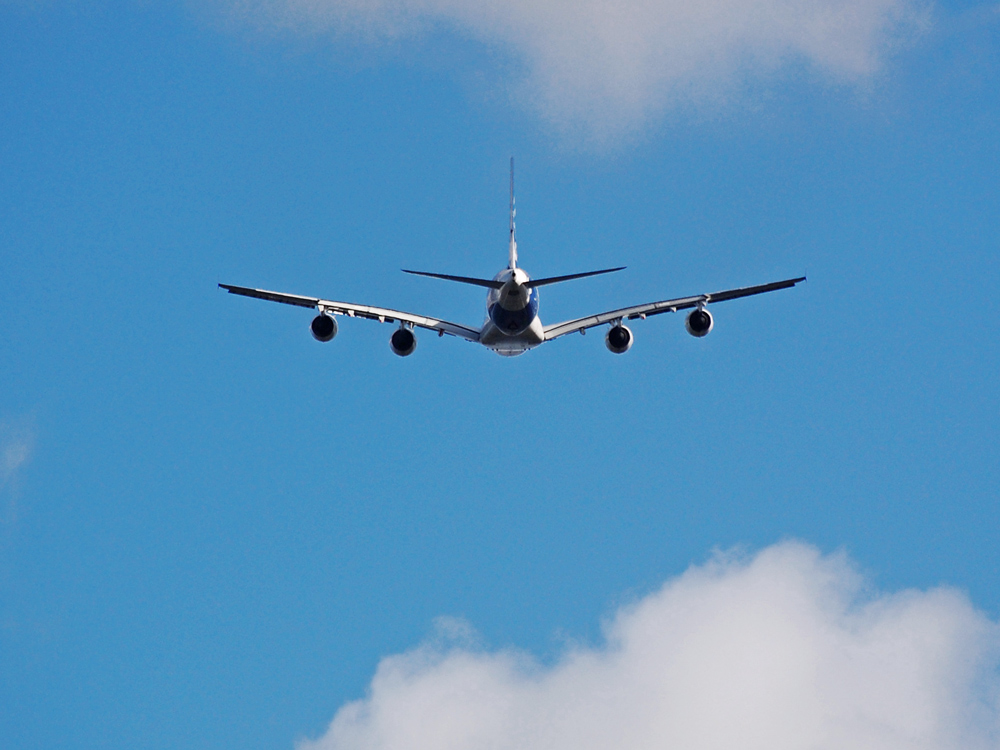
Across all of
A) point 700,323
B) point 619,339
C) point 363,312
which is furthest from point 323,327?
point 700,323

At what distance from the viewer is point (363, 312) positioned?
70.6 metres

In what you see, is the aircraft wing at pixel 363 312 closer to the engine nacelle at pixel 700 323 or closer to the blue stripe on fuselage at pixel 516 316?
the blue stripe on fuselage at pixel 516 316

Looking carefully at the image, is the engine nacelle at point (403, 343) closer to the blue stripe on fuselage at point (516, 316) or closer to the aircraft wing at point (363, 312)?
the aircraft wing at point (363, 312)

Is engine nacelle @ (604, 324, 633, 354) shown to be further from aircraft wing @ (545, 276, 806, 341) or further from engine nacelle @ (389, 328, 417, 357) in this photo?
engine nacelle @ (389, 328, 417, 357)

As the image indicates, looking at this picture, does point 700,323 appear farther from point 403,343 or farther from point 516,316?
point 403,343

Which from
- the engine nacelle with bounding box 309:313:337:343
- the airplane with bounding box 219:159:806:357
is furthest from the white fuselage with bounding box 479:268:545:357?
the engine nacelle with bounding box 309:313:337:343

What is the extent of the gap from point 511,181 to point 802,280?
1800 centimetres

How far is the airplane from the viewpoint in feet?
218

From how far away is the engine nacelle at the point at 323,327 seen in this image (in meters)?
68.6

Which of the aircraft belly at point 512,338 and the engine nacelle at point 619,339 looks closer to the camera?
the aircraft belly at point 512,338

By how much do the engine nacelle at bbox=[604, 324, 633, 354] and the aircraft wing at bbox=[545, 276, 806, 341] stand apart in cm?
79

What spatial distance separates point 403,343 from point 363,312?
2536 millimetres

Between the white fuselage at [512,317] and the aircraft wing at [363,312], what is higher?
the aircraft wing at [363,312]

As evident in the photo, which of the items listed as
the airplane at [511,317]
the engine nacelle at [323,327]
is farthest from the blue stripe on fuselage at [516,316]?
the engine nacelle at [323,327]
